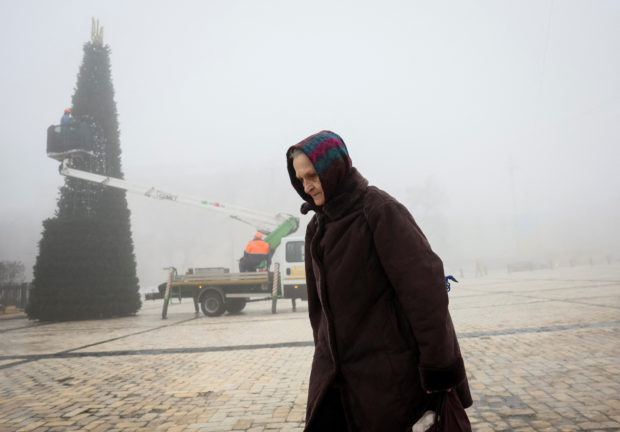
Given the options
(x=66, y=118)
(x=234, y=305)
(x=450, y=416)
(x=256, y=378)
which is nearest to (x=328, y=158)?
(x=450, y=416)

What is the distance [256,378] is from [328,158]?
3.66 m

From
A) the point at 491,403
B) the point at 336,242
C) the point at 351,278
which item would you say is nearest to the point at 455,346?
the point at 351,278

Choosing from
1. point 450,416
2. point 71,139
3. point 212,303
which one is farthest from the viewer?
point 71,139

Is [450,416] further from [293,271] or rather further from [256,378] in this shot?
[293,271]

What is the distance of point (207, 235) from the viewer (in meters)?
89.4

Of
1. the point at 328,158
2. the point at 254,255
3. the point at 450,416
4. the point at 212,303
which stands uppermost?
the point at 254,255

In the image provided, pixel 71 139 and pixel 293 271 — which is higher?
pixel 71 139

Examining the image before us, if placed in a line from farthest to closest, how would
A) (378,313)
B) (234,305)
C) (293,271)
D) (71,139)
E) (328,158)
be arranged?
1. (71,139)
2. (234,305)
3. (293,271)
4. (328,158)
5. (378,313)

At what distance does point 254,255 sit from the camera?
1402 centimetres

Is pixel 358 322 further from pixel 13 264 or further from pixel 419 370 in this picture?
pixel 13 264

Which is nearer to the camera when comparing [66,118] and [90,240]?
[90,240]

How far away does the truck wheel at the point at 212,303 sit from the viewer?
41.0 ft

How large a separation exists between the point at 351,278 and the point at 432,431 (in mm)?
589

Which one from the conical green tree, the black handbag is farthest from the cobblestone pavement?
the conical green tree
